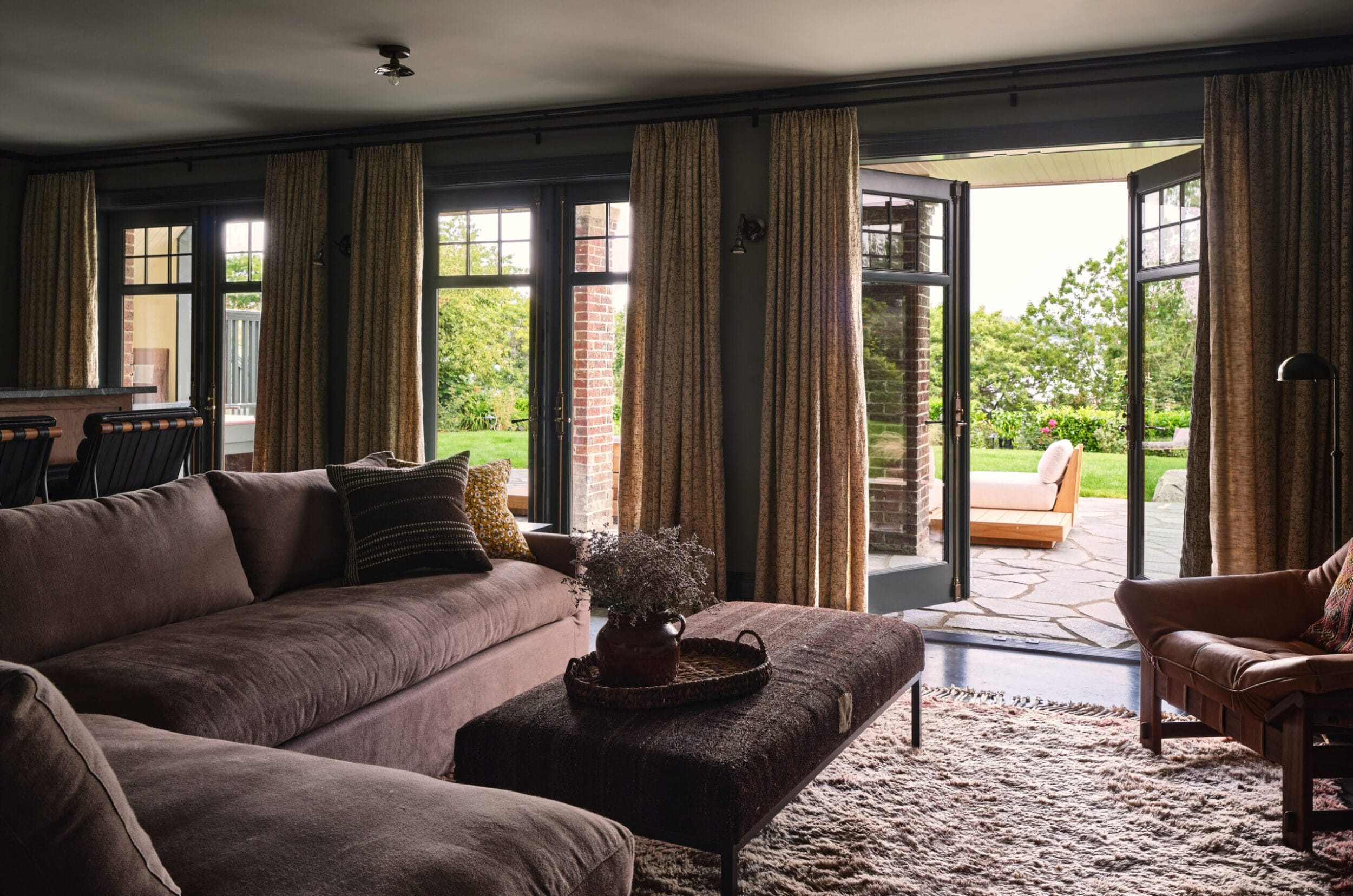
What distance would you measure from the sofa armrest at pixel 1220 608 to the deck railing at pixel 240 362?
A: 18.1 ft

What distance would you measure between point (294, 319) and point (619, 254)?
2.05 meters

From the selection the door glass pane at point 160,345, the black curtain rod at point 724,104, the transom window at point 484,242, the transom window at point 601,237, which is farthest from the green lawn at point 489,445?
the door glass pane at point 160,345

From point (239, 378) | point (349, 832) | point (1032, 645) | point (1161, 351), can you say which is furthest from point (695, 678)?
point (239, 378)

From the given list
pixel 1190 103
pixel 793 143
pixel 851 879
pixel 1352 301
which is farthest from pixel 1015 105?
pixel 851 879

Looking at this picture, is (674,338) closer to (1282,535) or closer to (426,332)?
(426,332)

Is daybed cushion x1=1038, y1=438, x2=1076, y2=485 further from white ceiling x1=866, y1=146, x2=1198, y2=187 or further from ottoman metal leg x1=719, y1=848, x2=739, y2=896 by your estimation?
ottoman metal leg x1=719, y1=848, x2=739, y2=896

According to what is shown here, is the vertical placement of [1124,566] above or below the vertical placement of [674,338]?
below

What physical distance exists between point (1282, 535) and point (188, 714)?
4.25 metres

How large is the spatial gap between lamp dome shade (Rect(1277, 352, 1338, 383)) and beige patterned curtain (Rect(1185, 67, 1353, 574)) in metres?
0.89

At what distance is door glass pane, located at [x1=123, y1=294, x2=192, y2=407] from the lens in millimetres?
6746

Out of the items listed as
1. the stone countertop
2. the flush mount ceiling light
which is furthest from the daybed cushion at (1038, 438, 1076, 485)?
the stone countertop

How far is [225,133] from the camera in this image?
6.27 metres

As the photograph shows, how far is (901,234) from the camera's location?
5281mm

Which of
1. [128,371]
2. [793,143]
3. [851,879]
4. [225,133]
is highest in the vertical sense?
[225,133]
